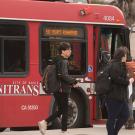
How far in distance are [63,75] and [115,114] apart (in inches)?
54.6

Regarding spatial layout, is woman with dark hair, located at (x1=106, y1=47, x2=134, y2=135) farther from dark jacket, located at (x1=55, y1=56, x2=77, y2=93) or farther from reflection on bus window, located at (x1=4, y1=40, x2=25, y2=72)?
reflection on bus window, located at (x1=4, y1=40, x2=25, y2=72)

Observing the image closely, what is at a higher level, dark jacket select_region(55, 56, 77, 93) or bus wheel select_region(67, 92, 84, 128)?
dark jacket select_region(55, 56, 77, 93)

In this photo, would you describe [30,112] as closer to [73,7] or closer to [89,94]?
[89,94]

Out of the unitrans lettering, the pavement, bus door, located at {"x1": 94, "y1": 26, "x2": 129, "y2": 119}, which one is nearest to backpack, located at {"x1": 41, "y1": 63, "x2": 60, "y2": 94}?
the pavement

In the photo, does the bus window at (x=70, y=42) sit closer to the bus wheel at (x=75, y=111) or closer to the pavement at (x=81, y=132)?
the bus wheel at (x=75, y=111)

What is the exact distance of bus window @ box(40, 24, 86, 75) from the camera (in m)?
13.9

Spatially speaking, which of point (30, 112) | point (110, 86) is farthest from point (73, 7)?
point (110, 86)

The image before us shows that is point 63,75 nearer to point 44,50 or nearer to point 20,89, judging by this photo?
point 20,89

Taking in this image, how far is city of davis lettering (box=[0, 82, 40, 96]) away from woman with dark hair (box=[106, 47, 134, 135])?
3.05 meters

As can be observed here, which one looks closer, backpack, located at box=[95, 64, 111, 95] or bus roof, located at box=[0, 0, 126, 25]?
backpack, located at box=[95, 64, 111, 95]

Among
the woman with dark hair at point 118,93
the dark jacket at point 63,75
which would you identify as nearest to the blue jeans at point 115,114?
the woman with dark hair at point 118,93

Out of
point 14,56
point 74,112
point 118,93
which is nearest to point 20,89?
point 14,56

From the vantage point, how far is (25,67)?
44.6 feet

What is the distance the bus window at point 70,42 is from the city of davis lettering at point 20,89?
0.50 metres
